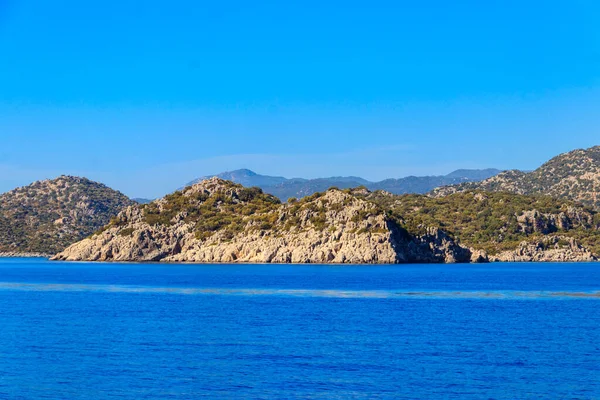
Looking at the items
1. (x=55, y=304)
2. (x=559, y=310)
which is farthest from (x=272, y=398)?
(x=55, y=304)

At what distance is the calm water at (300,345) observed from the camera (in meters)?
39.2

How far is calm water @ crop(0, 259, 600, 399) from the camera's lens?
39219mm

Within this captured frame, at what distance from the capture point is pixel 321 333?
5688 centimetres

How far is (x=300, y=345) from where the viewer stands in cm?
5150

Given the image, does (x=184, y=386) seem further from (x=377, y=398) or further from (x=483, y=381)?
(x=483, y=381)

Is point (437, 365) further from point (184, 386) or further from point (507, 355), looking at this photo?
point (184, 386)

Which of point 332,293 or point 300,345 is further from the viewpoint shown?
point 332,293

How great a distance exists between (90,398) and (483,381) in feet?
60.6

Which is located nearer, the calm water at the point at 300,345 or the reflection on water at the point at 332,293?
the calm water at the point at 300,345

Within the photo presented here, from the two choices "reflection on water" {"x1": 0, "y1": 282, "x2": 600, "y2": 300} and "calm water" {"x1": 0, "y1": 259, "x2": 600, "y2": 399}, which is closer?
"calm water" {"x1": 0, "y1": 259, "x2": 600, "y2": 399}

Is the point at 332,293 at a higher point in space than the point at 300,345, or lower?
higher

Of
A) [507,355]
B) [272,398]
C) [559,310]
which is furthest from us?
[559,310]

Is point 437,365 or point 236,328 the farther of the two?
point 236,328

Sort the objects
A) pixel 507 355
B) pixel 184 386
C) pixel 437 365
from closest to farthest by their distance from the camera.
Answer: pixel 184 386 → pixel 437 365 → pixel 507 355
